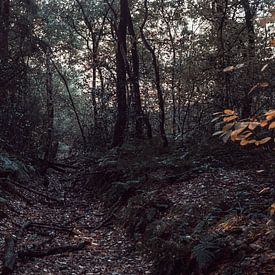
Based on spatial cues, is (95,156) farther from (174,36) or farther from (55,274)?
(55,274)

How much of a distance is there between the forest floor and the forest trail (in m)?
0.02

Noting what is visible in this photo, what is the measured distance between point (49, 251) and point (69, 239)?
3.42ft

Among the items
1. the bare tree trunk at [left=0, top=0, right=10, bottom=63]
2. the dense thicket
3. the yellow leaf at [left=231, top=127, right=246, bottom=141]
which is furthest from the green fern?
the bare tree trunk at [left=0, top=0, right=10, bottom=63]

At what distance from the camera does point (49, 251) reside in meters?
6.80

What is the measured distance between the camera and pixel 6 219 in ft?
26.4

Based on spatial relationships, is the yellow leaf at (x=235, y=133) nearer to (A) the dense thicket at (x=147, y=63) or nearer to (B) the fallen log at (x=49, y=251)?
(B) the fallen log at (x=49, y=251)

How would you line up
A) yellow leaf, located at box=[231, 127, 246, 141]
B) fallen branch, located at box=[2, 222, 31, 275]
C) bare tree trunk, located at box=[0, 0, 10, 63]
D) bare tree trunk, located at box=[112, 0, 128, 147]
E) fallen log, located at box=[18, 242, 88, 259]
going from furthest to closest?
bare tree trunk, located at box=[112, 0, 128, 147], bare tree trunk, located at box=[0, 0, 10, 63], fallen log, located at box=[18, 242, 88, 259], fallen branch, located at box=[2, 222, 31, 275], yellow leaf, located at box=[231, 127, 246, 141]

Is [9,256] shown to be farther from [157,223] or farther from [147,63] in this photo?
[147,63]

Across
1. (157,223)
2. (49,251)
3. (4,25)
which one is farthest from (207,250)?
(4,25)

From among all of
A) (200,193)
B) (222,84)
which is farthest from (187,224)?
(222,84)

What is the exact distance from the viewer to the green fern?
490 centimetres

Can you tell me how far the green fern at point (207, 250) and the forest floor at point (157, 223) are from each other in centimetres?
1

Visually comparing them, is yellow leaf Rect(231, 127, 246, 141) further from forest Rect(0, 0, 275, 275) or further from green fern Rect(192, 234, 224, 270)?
green fern Rect(192, 234, 224, 270)

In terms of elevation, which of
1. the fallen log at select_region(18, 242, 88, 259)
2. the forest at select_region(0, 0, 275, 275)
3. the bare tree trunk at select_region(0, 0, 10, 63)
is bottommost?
the fallen log at select_region(18, 242, 88, 259)
